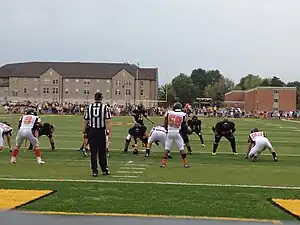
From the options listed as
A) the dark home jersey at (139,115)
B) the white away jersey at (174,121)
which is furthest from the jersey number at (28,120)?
the dark home jersey at (139,115)

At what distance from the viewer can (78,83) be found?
11231 cm

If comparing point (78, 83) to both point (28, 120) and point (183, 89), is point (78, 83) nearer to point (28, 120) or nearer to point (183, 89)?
point (183, 89)

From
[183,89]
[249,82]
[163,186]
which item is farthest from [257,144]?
[249,82]

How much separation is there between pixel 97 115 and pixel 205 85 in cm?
15181

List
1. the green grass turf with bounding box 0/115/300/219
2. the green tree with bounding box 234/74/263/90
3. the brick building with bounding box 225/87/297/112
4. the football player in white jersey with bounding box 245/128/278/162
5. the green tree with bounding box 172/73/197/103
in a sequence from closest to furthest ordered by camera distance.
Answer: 1. the green grass turf with bounding box 0/115/300/219
2. the football player in white jersey with bounding box 245/128/278/162
3. the brick building with bounding box 225/87/297/112
4. the green tree with bounding box 172/73/197/103
5. the green tree with bounding box 234/74/263/90

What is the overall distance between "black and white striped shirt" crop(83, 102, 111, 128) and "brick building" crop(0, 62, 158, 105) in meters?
98.8

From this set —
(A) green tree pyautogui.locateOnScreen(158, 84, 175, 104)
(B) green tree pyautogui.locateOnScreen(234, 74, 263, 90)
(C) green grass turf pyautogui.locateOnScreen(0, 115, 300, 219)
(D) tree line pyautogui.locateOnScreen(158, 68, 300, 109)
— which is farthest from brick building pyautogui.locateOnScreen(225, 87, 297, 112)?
(C) green grass turf pyautogui.locateOnScreen(0, 115, 300, 219)

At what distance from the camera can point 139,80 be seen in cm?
11256

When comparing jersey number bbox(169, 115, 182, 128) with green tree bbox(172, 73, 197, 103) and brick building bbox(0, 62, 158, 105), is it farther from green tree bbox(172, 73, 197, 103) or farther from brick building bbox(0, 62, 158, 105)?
green tree bbox(172, 73, 197, 103)

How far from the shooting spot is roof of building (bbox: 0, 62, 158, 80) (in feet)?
370

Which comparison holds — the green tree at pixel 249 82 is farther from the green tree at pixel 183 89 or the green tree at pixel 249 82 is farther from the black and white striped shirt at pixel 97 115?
the black and white striped shirt at pixel 97 115

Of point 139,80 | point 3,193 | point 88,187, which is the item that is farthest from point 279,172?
point 139,80

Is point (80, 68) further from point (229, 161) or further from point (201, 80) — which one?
point (229, 161)

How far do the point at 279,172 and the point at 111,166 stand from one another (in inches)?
170
